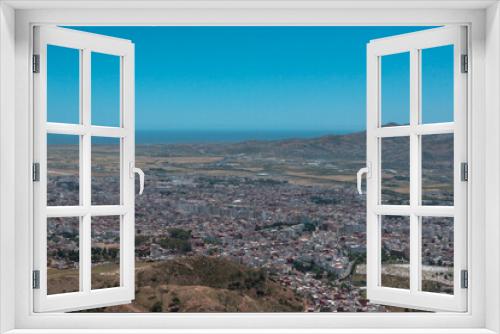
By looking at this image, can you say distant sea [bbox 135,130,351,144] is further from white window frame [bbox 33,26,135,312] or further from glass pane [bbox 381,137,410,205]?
white window frame [bbox 33,26,135,312]

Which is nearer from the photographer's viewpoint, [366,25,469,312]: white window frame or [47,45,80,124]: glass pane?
[366,25,469,312]: white window frame

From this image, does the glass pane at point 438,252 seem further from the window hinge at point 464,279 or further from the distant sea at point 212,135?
the distant sea at point 212,135

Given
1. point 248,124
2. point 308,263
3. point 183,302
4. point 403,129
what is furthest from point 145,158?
point 403,129

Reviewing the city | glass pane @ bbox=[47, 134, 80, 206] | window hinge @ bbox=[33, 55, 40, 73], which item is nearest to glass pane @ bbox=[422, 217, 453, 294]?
the city

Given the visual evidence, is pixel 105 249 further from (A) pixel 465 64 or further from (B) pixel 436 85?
(A) pixel 465 64

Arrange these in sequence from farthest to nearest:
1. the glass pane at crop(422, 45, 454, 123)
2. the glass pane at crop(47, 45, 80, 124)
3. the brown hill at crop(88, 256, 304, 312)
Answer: the brown hill at crop(88, 256, 304, 312) → the glass pane at crop(47, 45, 80, 124) → the glass pane at crop(422, 45, 454, 123)

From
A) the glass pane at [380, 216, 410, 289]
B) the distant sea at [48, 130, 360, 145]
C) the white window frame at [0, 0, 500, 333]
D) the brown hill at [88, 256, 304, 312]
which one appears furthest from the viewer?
the distant sea at [48, 130, 360, 145]

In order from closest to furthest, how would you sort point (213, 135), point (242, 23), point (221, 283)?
point (242, 23), point (221, 283), point (213, 135)

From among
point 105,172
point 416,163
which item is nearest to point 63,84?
point 105,172

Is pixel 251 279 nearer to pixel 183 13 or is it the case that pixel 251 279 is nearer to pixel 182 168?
pixel 182 168
